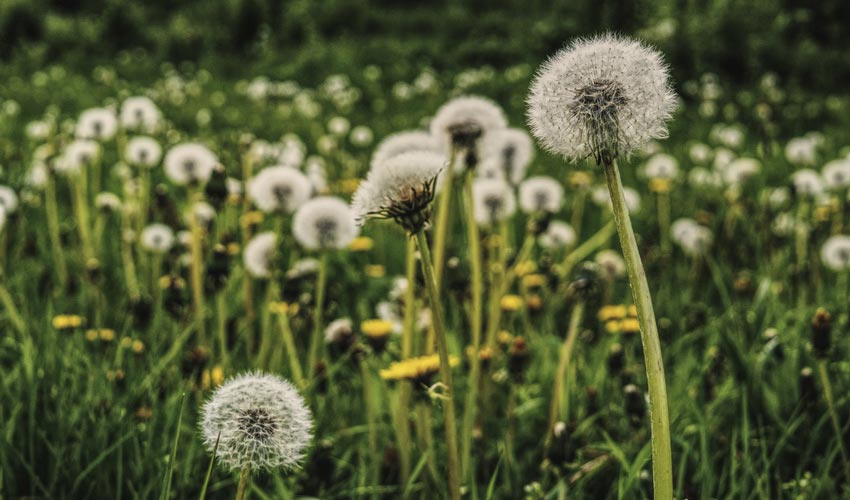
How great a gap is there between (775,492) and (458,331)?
1.00 meters

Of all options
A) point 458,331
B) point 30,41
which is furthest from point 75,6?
point 458,331

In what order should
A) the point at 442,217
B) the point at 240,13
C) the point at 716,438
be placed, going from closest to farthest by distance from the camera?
the point at 442,217, the point at 716,438, the point at 240,13

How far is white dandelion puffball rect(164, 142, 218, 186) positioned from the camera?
Result: 6.85 ft

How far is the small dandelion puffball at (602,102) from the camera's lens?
81 cm

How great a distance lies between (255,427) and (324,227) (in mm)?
781

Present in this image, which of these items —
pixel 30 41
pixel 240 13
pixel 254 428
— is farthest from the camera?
pixel 240 13

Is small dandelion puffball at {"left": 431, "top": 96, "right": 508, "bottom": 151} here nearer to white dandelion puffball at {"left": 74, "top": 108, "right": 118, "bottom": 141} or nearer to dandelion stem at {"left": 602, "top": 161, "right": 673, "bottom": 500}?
dandelion stem at {"left": 602, "top": 161, "right": 673, "bottom": 500}

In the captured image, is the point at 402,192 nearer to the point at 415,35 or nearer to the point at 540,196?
the point at 540,196

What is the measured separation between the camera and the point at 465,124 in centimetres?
161

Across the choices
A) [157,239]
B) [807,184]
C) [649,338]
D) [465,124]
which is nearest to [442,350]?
[649,338]

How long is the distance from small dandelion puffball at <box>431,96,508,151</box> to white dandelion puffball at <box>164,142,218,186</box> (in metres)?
0.70

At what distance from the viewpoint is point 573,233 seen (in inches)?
118

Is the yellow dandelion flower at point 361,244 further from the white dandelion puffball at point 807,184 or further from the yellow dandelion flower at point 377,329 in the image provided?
the white dandelion puffball at point 807,184

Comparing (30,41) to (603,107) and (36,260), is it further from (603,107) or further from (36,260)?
(603,107)
